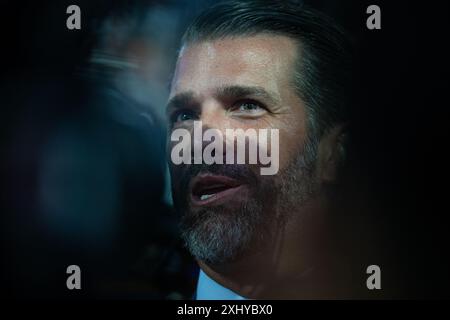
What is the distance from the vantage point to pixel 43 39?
2.42m

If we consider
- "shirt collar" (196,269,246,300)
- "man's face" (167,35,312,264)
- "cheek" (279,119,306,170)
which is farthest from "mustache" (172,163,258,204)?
"shirt collar" (196,269,246,300)

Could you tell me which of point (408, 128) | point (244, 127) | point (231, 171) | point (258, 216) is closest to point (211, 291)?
point (258, 216)

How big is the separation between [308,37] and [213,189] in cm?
76

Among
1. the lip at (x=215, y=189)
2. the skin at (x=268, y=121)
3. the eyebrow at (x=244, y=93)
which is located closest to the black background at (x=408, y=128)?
the skin at (x=268, y=121)

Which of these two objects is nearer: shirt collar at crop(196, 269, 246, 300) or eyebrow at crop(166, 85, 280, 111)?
eyebrow at crop(166, 85, 280, 111)

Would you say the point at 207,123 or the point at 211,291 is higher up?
the point at 207,123

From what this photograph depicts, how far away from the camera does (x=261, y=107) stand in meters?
2.25

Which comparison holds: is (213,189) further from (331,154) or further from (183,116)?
(331,154)

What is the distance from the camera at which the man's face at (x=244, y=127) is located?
2244 mm

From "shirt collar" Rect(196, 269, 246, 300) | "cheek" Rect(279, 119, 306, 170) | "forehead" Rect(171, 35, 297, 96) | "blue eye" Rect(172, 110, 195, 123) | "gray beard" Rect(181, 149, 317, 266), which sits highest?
"forehead" Rect(171, 35, 297, 96)

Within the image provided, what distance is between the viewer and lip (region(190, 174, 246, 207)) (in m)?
2.26

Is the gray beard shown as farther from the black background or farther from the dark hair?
the black background

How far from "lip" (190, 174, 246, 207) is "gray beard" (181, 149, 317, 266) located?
0.04 metres
